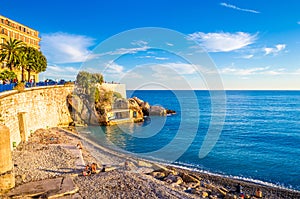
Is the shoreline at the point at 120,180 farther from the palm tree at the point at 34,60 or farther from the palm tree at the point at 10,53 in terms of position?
the palm tree at the point at 34,60

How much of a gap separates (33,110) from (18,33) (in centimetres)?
2515

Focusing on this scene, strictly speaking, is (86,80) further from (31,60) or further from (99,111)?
(31,60)

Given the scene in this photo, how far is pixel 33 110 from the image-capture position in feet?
105

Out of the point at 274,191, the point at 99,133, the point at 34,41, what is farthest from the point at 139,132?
the point at 34,41

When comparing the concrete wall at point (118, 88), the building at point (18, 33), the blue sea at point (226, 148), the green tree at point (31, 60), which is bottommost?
the blue sea at point (226, 148)

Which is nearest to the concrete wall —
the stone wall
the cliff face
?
the cliff face

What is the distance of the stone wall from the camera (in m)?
22.5

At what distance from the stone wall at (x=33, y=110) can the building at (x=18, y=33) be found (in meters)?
10.6

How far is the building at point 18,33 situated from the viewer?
4344 cm

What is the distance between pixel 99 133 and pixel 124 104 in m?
19.3

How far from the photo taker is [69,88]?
48.7 meters

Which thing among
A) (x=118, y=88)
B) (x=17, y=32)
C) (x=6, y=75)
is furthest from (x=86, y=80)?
(x=6, y=75)

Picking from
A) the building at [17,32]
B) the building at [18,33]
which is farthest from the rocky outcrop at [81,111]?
the building at [17,32]

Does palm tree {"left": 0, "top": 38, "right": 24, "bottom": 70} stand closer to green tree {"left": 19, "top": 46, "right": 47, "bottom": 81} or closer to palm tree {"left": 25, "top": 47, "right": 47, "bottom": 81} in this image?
green tree {"left": 19, "top": 46, "right": 47, "bottom": 81}
